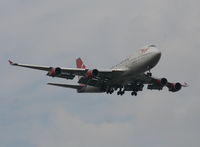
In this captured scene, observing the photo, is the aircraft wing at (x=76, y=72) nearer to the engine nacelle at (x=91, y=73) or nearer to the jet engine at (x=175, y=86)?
the engine nacelle at (x=91, y=73)

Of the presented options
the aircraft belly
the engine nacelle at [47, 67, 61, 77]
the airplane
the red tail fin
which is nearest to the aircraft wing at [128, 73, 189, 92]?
the airplane

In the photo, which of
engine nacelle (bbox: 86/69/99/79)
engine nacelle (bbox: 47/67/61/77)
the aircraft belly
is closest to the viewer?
engine nacelle (bbox: 47/67/61/77)

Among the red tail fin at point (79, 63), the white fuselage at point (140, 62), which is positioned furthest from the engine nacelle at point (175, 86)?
the red tail fin at point (79, 63)

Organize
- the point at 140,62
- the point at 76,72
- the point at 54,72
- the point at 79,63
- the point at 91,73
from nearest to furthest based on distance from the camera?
the point at 140,62 < the point at 54,72 < the point at 91,73 < the point at 76,72 < the point at 79,63

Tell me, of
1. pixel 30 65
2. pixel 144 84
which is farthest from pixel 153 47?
pixel 30 65

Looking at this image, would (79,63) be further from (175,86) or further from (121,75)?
(121,75)

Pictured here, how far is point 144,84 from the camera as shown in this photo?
338 ft

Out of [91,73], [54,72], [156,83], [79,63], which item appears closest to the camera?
[54,72]

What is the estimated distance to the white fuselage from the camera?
93750mm

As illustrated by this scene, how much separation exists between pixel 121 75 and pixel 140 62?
3556 mm

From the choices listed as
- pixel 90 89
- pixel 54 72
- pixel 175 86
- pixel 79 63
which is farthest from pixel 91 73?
pixel 79 63

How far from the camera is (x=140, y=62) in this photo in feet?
309

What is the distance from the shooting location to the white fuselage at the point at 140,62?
3691 inches

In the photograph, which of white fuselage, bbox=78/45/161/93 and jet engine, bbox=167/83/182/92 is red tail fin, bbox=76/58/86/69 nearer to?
jet engine, bbox=167/83/182/92
